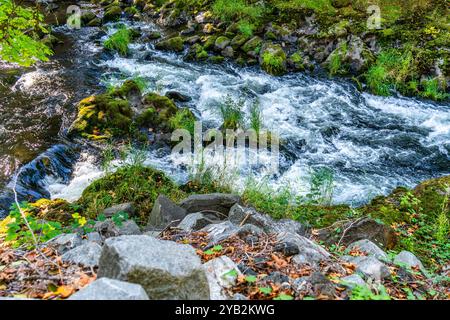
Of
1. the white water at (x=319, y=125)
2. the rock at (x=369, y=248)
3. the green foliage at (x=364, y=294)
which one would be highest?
the green foliage at (x=364, y=294)

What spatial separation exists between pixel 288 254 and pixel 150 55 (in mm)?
10900

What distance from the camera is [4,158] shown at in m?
7.57

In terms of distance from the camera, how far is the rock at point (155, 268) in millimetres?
2162

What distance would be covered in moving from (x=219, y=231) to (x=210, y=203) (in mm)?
1429

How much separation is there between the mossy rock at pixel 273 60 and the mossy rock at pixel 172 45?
115 inches

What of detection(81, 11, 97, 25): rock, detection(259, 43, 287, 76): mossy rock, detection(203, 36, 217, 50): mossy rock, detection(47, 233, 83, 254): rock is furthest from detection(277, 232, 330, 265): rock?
detection(81, 11, 97, 25): rock

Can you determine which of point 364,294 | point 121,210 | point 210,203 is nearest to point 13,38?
point 121,210

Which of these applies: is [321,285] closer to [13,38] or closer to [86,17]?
[13,38]

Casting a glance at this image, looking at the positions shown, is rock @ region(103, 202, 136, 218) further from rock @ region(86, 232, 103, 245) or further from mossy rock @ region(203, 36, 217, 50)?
mossy rock @ region(203, 36, 217, 50)

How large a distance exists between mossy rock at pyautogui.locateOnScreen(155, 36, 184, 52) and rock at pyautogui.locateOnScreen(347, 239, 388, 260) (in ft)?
34.9

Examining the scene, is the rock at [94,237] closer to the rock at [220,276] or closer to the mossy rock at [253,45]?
the rock at [220,276]

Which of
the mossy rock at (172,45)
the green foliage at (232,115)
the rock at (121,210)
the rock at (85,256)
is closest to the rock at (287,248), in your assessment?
the rock at (85,256)

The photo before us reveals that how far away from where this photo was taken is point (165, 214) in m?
4.81

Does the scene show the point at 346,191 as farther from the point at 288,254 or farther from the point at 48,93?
the point at 48,93
